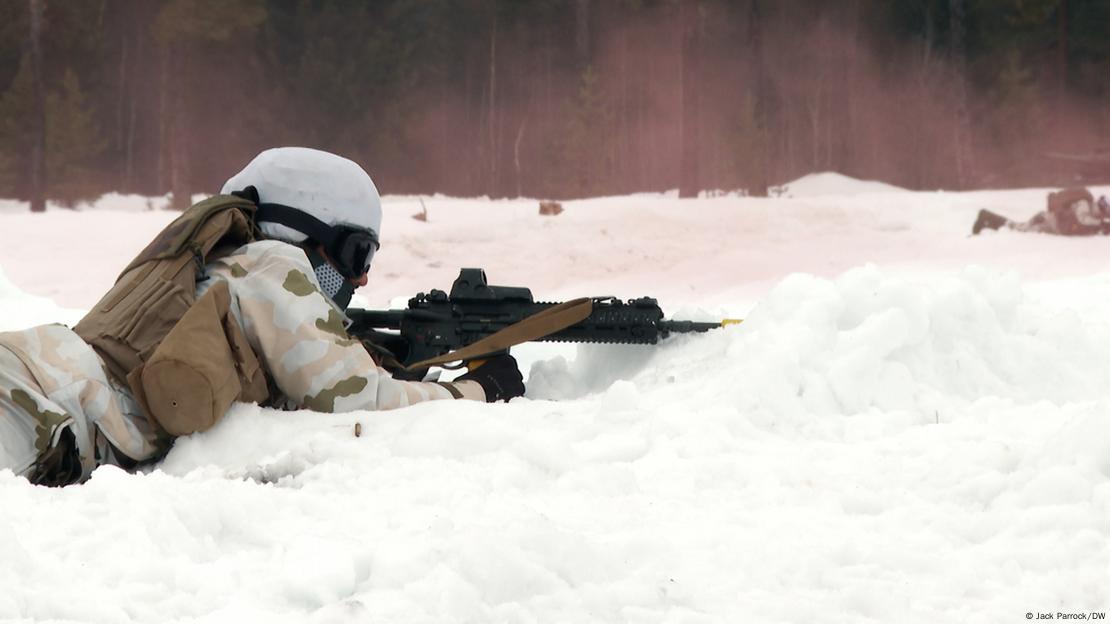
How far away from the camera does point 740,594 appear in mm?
1912

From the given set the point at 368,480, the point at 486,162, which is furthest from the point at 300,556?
the point at 486,162

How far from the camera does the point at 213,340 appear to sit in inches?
110

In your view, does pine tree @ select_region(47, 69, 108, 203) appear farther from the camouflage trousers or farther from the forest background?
the camouflage trousers

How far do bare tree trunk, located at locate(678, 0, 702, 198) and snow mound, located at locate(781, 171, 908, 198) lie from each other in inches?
43.4

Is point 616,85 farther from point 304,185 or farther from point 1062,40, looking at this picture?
point 304,185

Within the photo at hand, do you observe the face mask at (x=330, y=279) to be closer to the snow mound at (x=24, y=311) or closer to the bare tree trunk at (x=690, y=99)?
the snow mound at (x=24, y=311)

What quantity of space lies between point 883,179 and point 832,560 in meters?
10.5

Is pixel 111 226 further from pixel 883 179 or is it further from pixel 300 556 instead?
pixel 300 556

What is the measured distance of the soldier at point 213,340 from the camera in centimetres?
268

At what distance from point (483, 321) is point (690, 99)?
8.28 metres

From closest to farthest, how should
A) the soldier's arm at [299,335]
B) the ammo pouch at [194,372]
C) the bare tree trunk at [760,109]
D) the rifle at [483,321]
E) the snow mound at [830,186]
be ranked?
the ammo pouch at [194,372] < the soldier's arm at [299,335] < the rifle at [483,321] < the bare tree trunk at [760,109] < the snow mound at [830,186]

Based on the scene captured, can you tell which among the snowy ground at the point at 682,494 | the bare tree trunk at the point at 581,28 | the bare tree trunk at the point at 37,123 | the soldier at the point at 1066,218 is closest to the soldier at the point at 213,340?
the snowy ground at the point at 682,494

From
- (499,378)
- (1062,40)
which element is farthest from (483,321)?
(1062,40)

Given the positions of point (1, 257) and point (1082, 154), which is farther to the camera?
point (1082, 154)
